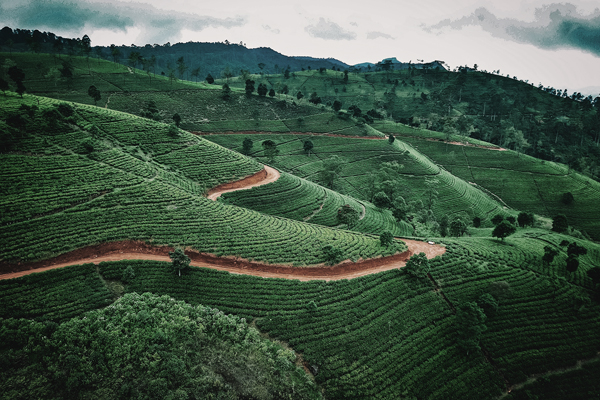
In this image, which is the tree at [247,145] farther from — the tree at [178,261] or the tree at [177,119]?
the tree at [178,261]

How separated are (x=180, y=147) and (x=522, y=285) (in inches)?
2394

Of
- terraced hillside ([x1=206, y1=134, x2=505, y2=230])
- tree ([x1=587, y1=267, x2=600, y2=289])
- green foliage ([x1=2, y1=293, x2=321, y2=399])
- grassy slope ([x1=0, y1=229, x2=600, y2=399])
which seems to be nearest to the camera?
green foliage ([x1=2, y1=293, x2=321, y2=399])

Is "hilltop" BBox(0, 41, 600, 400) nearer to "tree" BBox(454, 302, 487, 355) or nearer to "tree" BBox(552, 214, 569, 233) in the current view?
"tree" BBox(454, 302, 487, 355)

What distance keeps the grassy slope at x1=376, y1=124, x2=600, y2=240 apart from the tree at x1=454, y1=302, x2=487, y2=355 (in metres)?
60.3

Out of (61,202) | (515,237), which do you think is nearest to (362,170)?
(515,237)

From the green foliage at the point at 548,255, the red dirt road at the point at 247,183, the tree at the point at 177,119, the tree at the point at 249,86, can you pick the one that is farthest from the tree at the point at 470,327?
the tree at the point at 249,86

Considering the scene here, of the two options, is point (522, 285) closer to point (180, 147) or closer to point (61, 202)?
point (61, 202)

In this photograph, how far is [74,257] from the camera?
3059cm

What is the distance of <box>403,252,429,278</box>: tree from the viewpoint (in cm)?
3431

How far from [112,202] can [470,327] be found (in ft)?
142

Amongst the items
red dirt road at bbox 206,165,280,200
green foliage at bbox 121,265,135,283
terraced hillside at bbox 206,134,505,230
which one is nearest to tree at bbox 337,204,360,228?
Result: red dirt road at bbox 206,165,280,200

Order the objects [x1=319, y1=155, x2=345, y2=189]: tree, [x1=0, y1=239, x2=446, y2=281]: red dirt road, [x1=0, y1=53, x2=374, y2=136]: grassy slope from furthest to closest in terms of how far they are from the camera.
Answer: [x1=0, y1=53, x2=374, y2=136]: grassy slope → [x1=319, y1=155, x2=345, y2=189]: tree → [x1=0, y1=239, x2=446, y2=281]: red dirt road

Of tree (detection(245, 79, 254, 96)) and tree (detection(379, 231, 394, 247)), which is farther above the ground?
tree (detection(245, 79, 254, 96))

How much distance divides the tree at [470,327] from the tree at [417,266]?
5.71 metres
